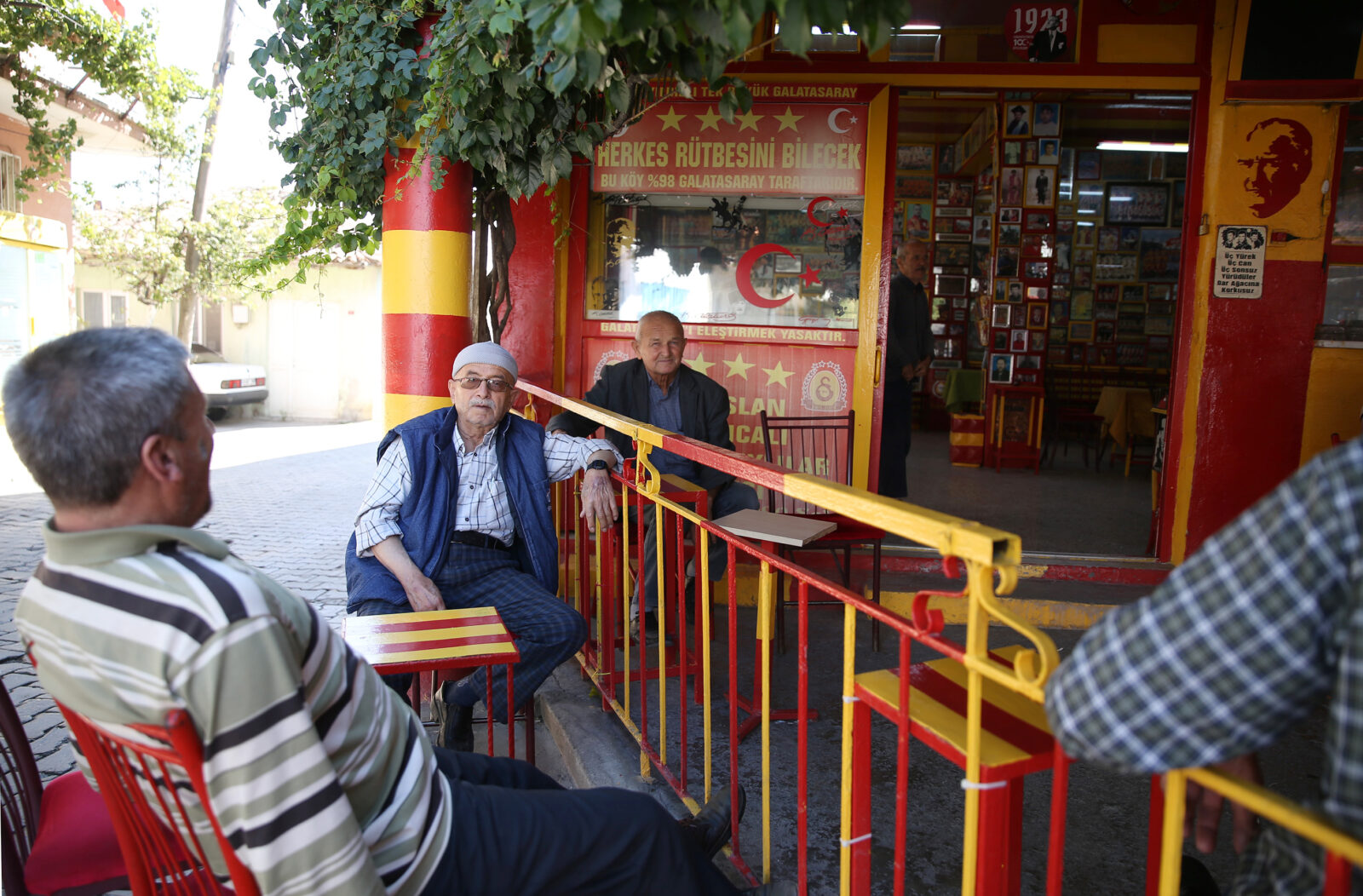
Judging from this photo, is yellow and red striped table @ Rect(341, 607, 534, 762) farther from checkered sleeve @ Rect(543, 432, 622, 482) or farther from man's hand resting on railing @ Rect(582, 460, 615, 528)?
checkered sleeve @ Rect(543, 432, 622, 482)

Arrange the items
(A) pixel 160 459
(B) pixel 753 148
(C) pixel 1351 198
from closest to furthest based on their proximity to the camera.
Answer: (A) pixel 160 459 < (C) pixel 1351 198 < (B) pixel 753 148

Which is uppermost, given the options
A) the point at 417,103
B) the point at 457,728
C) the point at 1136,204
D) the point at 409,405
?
the point at 1136,204

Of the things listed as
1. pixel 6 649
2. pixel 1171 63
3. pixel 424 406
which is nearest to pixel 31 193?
pixel 6 649

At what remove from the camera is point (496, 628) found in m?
2.62

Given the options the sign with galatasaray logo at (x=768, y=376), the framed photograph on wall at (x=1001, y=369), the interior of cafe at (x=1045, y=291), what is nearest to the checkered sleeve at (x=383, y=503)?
the sign with galatasaray logo at (x=768, y=376)

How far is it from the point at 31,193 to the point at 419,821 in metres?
12.6

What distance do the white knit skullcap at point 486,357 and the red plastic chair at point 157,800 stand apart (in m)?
2.11

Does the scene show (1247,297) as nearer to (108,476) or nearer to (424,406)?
(424,406)

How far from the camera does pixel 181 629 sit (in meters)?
1.20

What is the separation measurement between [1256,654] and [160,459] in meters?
1.45

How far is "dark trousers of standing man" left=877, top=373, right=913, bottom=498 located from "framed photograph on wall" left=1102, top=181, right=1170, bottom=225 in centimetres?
746

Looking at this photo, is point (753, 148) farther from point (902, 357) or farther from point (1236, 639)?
point (1236, 639)

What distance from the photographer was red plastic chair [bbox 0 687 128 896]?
1690 millimetres

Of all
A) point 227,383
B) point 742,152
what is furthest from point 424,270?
point 227,383
